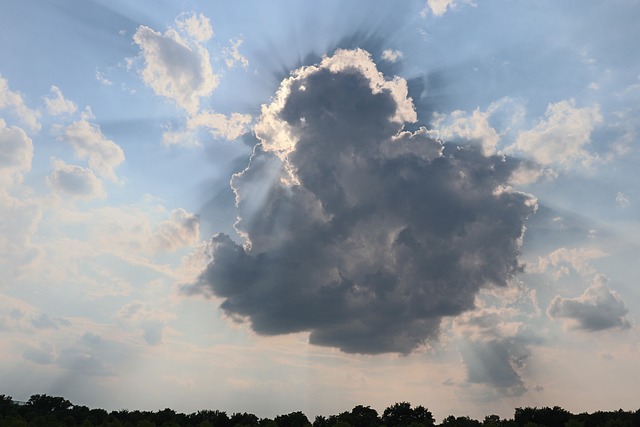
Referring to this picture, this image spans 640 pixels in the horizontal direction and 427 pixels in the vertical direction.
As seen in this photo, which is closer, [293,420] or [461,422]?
[461,422]

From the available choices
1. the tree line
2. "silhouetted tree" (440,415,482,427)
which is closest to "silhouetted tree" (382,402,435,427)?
the tree line

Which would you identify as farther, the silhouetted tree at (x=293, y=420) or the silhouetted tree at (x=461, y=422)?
the silhouetted tree at (x=293, y=420)

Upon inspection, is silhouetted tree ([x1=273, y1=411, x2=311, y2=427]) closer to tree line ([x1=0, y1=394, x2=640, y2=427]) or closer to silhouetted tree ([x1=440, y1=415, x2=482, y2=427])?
tree line ([x1=0, y1=394, x2=640, y2=427])

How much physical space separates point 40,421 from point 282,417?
78176mm

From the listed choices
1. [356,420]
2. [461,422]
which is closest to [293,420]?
[356,420]

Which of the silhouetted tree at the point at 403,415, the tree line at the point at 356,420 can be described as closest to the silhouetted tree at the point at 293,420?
the tree line at the point at 356,420

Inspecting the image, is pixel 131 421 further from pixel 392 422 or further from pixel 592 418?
pixel 592 418

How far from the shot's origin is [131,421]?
640ft

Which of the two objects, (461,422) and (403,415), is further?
(403,415)

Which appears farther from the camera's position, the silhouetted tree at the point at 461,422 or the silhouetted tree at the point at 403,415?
the silhouetted tree at the point at 403,415

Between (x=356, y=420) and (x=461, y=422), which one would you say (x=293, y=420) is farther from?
(x=461, y=422)

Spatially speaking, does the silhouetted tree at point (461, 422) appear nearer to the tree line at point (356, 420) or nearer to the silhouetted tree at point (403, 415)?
the tree line at point (356, 420)

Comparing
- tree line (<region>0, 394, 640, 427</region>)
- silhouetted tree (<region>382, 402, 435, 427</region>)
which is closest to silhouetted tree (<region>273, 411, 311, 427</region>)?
tree line (<region>0, 394, 640, 427</region>)

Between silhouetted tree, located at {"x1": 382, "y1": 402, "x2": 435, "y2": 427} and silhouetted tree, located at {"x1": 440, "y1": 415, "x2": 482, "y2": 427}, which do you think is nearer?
silhouetted tree, located at {"x1": 440, "y1": 415, "x2": 482, "y2": 427}
